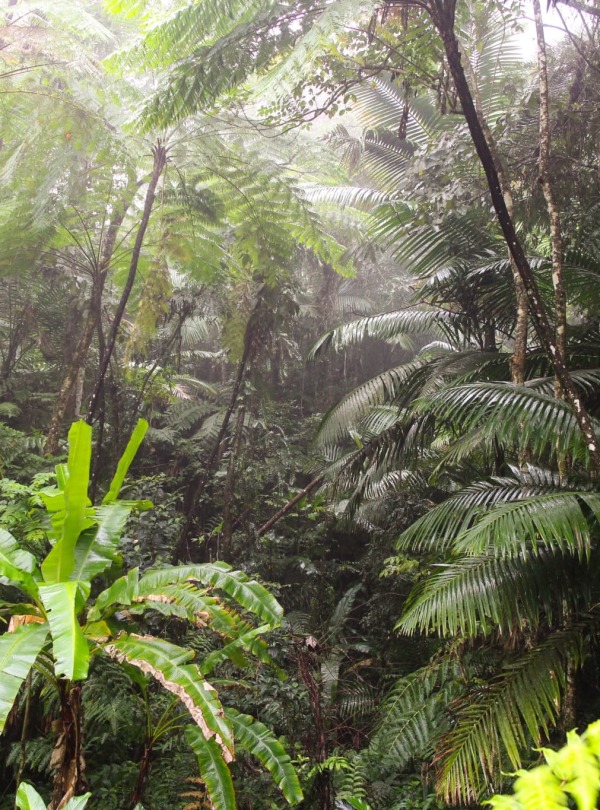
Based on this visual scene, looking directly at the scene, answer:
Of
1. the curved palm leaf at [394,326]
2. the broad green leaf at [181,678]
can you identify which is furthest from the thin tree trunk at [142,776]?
the curved palm leaf at [394,326]

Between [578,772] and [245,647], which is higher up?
[578,772]

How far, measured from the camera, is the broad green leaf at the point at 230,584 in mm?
2867

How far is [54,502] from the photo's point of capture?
2.77 m

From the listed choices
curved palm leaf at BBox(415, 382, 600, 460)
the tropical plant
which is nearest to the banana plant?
curved palm leaf at BBox(415, 382, 600, 460)

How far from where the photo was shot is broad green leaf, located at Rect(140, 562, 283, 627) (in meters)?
2.87

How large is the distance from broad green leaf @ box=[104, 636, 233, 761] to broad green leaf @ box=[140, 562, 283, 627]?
39 centimetres

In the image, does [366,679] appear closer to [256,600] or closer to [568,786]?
[256,600]

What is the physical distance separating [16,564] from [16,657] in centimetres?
68

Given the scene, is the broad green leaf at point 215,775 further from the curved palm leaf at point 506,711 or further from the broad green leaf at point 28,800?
the curved palm leaf at point 506,711

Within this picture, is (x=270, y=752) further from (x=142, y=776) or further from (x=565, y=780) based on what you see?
(x=565, y=780)

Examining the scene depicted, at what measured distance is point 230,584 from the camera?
2.97 m

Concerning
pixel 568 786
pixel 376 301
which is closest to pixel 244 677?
pixel 568 786

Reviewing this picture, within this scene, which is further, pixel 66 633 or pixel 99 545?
pixel 99 545

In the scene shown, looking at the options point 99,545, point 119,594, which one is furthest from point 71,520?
point 119,594
